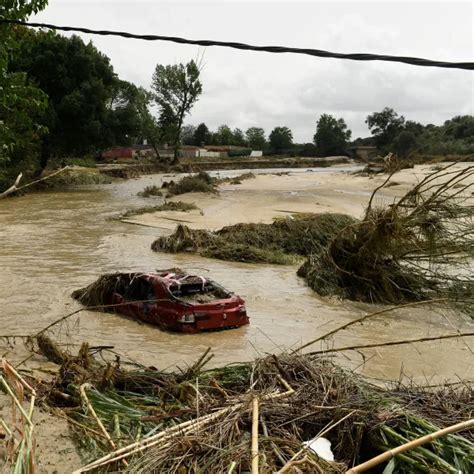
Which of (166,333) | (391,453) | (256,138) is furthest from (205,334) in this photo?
(256,138)

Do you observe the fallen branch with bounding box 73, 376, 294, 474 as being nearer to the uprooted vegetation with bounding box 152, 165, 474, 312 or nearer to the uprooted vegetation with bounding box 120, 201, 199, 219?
the uprooted vegetation with bounding box 152, 165, 474, 312

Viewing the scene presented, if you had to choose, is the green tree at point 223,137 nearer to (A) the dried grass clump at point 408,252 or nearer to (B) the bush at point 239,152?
(B) the bush at point 239,152

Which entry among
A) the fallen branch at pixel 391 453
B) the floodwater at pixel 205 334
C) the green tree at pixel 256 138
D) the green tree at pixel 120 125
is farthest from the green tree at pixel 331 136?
the fallen branch at pixel 391 453

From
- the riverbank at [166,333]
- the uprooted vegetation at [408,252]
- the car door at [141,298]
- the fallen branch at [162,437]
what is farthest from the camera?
the uprooted vegetation at [408,252]

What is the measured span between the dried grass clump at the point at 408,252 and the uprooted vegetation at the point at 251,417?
7.17 meters

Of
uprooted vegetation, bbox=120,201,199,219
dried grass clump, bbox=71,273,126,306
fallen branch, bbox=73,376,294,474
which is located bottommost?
uprooted vegetation, bbox=120,201,199,219

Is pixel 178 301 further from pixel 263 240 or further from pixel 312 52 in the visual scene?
pixel 263 240

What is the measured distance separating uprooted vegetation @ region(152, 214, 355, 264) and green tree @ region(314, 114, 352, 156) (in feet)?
328

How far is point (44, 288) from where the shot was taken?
14.5 metres

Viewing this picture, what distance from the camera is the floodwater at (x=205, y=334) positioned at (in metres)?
9.55

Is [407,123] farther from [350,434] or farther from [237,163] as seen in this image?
[350,434]

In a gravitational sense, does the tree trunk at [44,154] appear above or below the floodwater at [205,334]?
above

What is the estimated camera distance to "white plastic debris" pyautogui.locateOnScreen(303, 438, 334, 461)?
387 cm

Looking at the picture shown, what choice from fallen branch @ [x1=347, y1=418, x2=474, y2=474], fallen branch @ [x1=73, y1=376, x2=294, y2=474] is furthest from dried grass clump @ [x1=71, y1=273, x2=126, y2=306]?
fallen branch @ [x1=347, y1=418, x2=474, y2=474]
